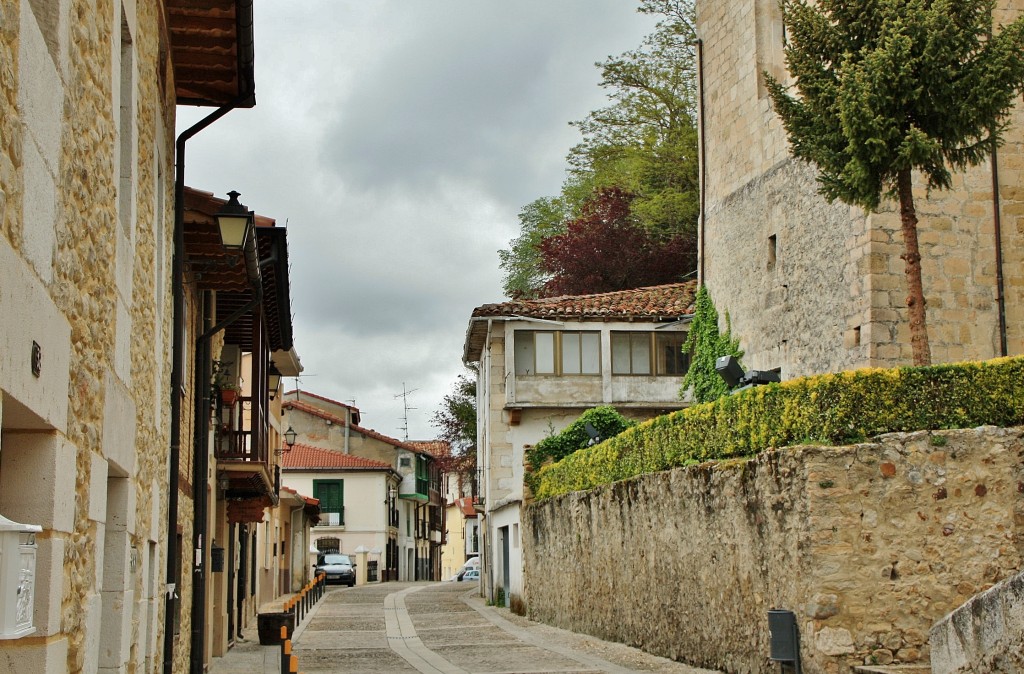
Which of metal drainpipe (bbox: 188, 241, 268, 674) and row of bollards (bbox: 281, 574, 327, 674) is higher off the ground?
metal drainpipe (bbox: 188, 241, 268, 674)

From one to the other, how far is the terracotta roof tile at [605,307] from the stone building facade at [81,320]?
2212 centimetres

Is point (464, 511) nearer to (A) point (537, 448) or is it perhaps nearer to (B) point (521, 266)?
(B) point (521, 266)

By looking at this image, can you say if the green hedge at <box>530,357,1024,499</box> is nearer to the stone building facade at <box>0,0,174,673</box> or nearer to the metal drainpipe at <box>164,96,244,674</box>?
the metal drainpipe at <box>164,96,244,674</box>

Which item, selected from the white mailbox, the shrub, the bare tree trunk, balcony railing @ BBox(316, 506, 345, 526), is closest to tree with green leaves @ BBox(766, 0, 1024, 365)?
the bare tree trunk

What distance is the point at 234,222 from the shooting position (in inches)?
425

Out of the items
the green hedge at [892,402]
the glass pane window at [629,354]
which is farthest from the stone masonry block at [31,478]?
the glass pane window at [629,354]

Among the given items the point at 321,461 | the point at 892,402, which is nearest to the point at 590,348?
the point at 892,402

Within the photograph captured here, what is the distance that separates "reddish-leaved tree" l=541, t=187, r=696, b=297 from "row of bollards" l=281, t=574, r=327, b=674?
1296 cm

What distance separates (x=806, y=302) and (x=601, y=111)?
2566 cm

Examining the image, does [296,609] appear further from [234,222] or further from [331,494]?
[331,494]

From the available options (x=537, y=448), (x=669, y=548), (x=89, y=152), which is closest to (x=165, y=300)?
(x=89, y=152)

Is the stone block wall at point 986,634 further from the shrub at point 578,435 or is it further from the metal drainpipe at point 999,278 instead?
the shrub at point 578,435

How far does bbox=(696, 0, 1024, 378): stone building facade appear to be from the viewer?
58.4 ft

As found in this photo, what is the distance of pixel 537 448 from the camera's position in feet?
81.8
